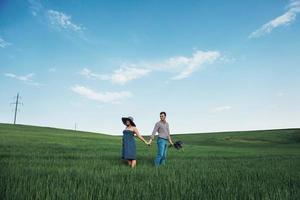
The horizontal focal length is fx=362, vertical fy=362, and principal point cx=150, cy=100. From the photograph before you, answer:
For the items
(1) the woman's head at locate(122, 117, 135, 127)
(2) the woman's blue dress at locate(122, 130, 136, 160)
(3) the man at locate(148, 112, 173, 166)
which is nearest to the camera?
(2) the woman's blue dress at locate(122, 130, 136, 160)

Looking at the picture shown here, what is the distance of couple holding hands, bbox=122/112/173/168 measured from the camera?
45.5ft

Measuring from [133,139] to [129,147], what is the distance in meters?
0.41

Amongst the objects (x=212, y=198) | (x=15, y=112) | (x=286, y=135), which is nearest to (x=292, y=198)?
(x=212, y=198)

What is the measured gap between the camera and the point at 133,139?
1429 centimetres

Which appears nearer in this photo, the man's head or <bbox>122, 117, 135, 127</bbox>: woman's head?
<bbox>122, 117, 135, 127</bbox>: woman's head

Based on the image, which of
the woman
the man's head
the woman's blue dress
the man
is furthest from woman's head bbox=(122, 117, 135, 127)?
the man's head

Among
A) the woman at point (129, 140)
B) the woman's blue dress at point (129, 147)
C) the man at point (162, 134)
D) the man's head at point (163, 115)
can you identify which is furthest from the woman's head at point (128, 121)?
the man's head at point (163, 115)

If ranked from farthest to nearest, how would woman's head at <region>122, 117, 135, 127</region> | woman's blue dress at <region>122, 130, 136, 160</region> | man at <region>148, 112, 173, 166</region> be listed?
man at <region>148, 112, 173, 166</region> → woman's head at <region>122, 117, 135, 127</region> → woman's blue dress at <region>122, 130, 136, 160</region>

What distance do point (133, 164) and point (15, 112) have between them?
270 feet

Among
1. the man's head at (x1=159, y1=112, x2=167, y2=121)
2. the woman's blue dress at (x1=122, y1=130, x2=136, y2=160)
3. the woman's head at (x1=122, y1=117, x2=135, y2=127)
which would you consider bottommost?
the woman's blue dress at (x1=122, y1=130, x2=136, y2=160)

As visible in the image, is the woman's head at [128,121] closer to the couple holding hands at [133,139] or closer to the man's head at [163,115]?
the couple holding hands at [133,139]

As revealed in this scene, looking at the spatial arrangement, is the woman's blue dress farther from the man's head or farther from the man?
the man's head

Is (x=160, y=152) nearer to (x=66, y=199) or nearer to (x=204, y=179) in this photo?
(x=204, y=179)

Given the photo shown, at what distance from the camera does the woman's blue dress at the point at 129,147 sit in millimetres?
13797
